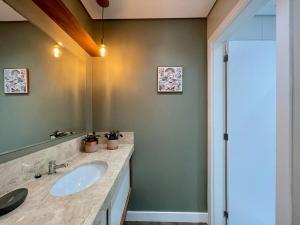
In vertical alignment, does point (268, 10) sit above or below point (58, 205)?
above

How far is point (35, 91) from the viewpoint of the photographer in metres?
1.28

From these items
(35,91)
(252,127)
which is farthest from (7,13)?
(252,127)

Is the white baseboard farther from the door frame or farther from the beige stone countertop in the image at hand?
the door frame

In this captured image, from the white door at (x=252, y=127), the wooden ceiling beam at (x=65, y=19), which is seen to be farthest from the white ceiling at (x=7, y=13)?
the white door at (x=252, y=127)

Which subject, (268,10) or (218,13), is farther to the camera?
(268,10)

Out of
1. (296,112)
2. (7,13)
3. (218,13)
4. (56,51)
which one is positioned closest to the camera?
(296,112)

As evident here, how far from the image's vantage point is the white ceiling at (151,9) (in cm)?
187

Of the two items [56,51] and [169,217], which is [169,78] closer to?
[56,51]

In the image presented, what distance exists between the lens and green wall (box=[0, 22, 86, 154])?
1033 mm

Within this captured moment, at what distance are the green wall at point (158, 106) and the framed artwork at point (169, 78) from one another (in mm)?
65

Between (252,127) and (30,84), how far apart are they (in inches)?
83.3

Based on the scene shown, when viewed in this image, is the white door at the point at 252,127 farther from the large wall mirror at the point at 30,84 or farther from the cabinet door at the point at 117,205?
the large wall mirror at the point at 30,84

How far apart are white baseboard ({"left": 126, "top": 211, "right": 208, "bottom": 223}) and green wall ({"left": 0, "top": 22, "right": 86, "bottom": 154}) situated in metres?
1.37

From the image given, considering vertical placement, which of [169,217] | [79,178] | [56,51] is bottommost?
[169,217]
